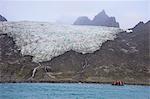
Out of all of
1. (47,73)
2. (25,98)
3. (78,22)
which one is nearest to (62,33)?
(78,22)

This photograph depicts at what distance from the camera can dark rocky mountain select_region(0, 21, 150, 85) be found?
76.7 feet

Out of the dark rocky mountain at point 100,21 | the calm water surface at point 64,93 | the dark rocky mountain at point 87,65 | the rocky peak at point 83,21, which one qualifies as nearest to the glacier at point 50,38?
the dark rocky mountain at point 87,65

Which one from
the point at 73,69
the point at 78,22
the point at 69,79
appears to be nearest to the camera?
the point at 69,79

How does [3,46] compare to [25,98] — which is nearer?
[25,98]

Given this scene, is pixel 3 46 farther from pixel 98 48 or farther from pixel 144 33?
pixel 144 33

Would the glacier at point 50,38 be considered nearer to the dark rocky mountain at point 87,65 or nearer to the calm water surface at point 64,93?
the dark rocky mountain at point 87,65

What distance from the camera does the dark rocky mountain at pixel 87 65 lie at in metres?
23.4

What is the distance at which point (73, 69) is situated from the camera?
24.8m

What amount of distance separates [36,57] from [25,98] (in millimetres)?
15087

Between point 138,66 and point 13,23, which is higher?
point 13,23

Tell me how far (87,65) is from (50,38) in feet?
9.69

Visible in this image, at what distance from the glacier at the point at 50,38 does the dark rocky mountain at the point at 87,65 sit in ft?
1.30

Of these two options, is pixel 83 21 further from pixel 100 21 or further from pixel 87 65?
pixel 87 65

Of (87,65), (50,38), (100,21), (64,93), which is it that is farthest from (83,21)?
(64,93)
